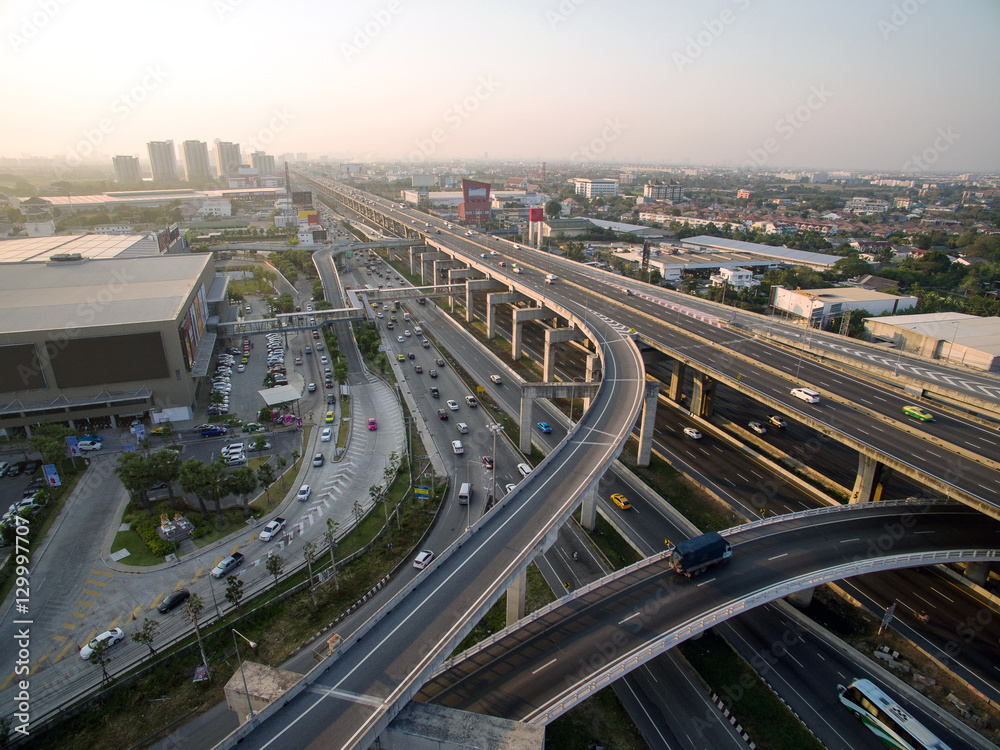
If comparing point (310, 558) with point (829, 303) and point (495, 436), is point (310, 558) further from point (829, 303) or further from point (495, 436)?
point (829, 303)

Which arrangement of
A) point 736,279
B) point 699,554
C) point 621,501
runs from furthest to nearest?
point 736,279 → point 621,501 → point 699,554

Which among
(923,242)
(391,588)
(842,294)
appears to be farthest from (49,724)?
(923,242)


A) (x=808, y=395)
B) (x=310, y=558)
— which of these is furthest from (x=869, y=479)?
(x=310, y=558)

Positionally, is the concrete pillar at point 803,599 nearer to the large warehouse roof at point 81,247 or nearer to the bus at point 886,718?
the bus at point 886,718

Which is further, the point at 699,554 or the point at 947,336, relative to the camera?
the point at 947,336

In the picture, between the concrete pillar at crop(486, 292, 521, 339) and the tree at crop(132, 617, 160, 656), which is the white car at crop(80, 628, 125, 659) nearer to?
the tree at crop(132, 617, 160, 656)

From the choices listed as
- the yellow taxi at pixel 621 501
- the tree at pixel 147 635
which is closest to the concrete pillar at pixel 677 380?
the yellow taxi at pixel 621 501

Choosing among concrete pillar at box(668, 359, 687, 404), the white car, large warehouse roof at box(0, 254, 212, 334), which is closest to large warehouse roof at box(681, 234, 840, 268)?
concrete pillar at box(668, 359, 687, 404)
